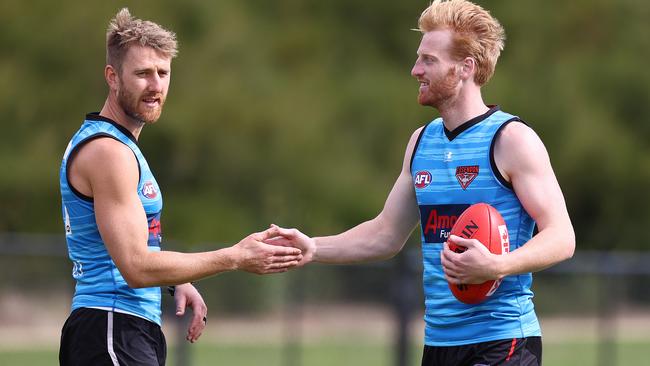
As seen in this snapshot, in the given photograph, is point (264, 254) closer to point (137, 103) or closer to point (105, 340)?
point (105, 340)

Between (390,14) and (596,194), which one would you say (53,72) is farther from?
(596,194)

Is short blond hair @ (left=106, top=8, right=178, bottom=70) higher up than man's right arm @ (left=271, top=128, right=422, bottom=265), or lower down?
higher up

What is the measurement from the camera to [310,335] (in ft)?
45.2

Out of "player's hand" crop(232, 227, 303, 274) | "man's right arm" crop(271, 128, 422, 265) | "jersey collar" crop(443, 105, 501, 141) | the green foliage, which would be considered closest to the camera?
"player's hand" crop(232, 227, 303, 274)

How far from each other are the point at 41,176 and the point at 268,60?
652 cm

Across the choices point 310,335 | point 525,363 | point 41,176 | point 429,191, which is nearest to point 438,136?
point 429,191

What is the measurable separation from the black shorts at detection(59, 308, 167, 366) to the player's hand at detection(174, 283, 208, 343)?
47 cm

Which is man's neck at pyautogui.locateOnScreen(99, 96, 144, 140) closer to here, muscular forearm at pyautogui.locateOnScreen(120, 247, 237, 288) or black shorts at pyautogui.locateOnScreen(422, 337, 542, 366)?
muscular forearm at pyautogui.locateOnScreen(120, 247, 237, 288)

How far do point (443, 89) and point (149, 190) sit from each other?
140cm

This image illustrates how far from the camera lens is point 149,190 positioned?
16.7 feet

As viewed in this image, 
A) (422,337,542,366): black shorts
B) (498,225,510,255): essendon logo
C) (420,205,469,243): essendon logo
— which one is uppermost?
(420,205,469,243): essendon logo

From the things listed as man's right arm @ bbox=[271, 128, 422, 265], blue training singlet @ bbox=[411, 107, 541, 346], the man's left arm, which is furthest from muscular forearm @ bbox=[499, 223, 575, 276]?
man's right arm @ bbox=[271, 128, 422, 265]

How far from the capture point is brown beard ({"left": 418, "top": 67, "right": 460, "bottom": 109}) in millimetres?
5352

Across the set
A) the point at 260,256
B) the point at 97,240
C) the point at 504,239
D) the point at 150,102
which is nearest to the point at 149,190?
the point at 97,240
